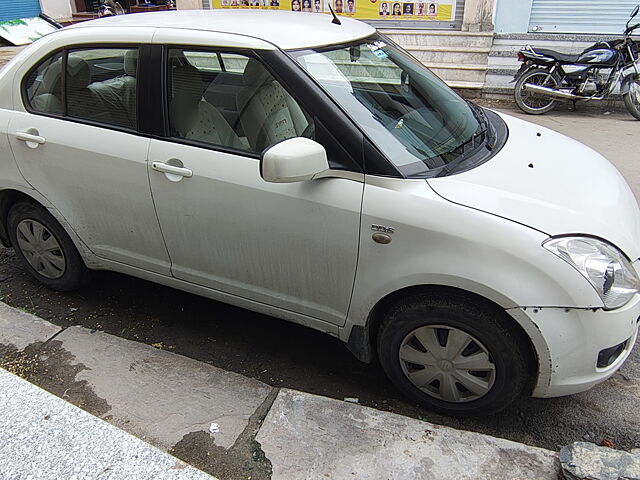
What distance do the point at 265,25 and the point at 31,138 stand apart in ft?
4.95

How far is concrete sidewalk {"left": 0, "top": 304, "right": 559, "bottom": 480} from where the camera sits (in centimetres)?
213

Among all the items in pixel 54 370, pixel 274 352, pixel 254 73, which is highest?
pixel 254 73

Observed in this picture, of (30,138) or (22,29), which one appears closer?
(30,138)

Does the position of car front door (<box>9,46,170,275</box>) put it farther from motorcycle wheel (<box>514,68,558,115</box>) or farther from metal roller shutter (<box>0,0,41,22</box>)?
metal roller shutter (<box>0,0,41,22</box>)

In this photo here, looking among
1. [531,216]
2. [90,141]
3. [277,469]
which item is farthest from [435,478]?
[90,141]

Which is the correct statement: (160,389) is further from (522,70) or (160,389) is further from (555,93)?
(522,70)

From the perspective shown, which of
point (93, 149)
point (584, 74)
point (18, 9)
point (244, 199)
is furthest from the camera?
point (18, 9)

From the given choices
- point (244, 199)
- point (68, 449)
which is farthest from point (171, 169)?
point (68, 449)

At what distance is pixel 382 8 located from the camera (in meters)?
9.67

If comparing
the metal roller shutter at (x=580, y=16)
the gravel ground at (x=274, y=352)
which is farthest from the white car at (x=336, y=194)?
the metal roller shutter at (x=580, y=16)

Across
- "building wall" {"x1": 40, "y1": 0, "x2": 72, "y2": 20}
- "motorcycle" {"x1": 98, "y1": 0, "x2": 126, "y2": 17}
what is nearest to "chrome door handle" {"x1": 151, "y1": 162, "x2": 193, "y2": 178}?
"motorcycle" {"x1": 98, "y1": 0, "x2": 126, "y2": 17}

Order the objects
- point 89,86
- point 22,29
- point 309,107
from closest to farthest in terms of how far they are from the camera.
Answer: point 309,107 < point 89,86 < point 22,29

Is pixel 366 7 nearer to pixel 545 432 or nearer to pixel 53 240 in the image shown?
pixel 53 240

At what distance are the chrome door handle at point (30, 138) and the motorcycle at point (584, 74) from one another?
22.7 ft
